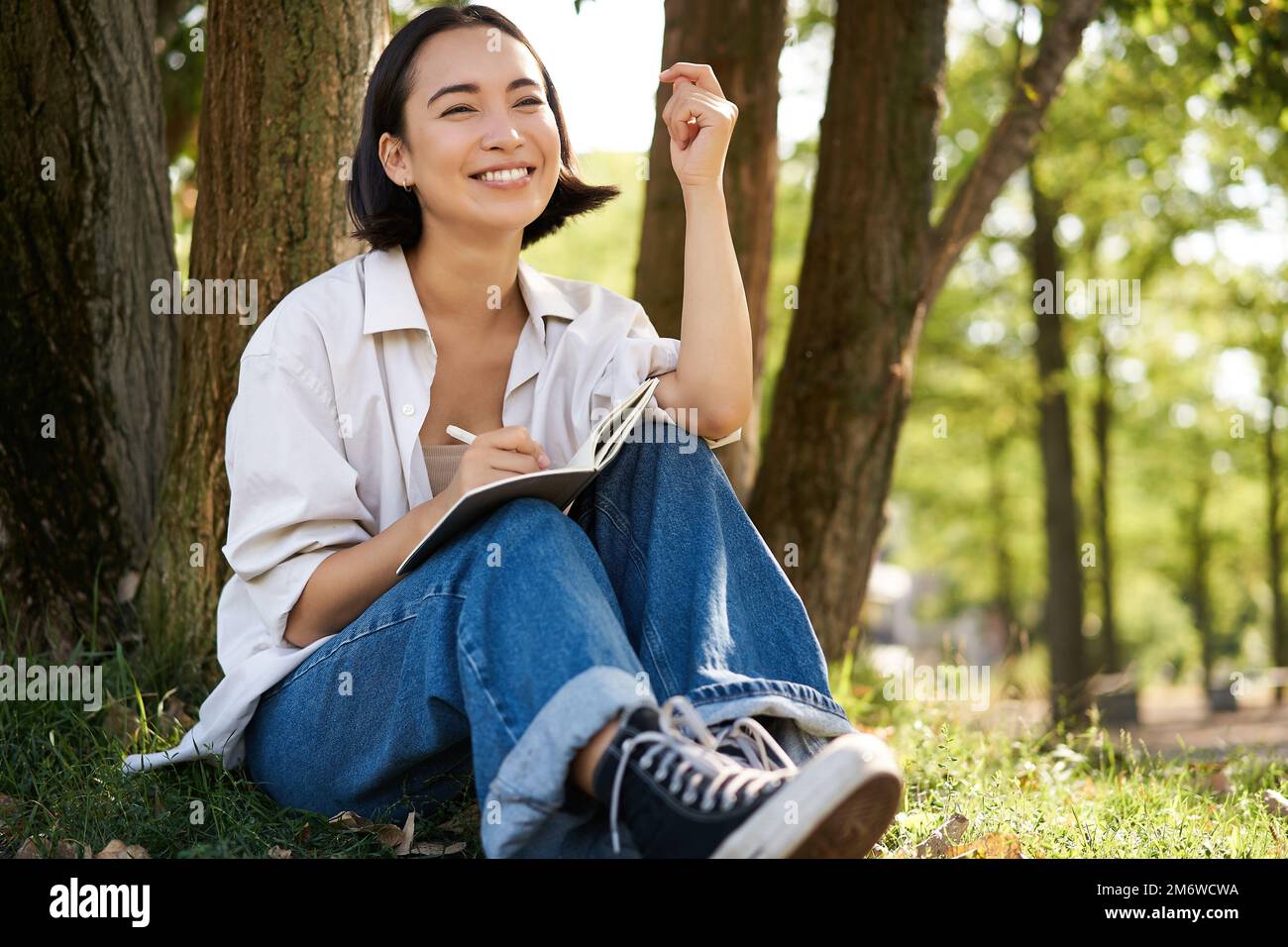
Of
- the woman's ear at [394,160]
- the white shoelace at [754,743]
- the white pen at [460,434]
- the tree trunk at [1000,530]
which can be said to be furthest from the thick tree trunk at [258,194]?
the tree trunk at [1000,530]

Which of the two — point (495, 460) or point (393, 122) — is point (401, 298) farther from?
point (495, 460)

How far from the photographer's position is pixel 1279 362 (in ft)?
46.7

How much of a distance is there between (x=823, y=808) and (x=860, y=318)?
341 cm

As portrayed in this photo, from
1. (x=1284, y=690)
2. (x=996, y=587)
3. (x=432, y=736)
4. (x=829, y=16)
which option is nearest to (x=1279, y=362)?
(x=1284, y=690)

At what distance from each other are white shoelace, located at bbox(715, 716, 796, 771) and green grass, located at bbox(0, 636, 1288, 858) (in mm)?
647

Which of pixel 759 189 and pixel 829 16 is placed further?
pixel 829 16

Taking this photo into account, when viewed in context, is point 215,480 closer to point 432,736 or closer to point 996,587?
point 432,736

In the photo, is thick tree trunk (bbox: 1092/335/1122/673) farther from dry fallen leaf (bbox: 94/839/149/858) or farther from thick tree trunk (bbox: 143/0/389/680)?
dry fallen leaf (bbox: 94/839/149/858)

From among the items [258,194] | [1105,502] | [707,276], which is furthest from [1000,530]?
[707,276]

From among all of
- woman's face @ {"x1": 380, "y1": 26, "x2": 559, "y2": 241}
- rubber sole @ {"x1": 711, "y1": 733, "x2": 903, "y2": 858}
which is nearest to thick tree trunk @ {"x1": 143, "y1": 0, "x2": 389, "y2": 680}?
woman's face @ {"x1": 380, "y1": 26, "x2": 559, "y2": 241}

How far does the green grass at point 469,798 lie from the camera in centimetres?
261

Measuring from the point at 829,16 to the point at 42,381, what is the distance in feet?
26.7
